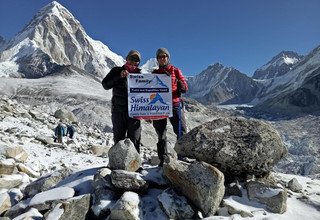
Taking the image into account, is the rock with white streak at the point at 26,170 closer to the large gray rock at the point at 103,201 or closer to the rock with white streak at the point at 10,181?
the rock with white streak at the point at 10,181

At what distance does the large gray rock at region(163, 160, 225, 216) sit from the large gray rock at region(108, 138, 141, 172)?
0.98 m

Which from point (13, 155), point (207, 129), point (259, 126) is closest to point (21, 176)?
point (13, 155)

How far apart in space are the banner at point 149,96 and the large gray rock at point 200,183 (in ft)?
5.38

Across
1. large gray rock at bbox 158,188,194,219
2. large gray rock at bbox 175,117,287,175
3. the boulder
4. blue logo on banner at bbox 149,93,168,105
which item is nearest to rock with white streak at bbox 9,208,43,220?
large gray rock at bbox 158,188,194,219

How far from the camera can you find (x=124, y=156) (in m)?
8.34

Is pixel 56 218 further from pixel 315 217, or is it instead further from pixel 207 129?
pixel 315 217

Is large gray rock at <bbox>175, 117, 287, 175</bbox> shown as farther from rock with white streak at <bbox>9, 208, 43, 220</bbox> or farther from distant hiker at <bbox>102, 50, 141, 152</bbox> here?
rock with white streak at <bbox>9, 208, 43, 220</bbox>

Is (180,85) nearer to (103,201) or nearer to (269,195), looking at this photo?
(269,195)

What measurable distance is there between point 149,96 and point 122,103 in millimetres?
658

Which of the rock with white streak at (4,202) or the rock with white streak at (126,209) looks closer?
the rock with white streak at (126,209)

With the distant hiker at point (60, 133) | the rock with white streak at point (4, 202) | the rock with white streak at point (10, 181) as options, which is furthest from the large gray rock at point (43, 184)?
the distant hiker at point (60, 133)

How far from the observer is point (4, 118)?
888 inches

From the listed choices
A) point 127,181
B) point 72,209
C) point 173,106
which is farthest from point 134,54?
point 72,209

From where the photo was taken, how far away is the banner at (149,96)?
9000mm
